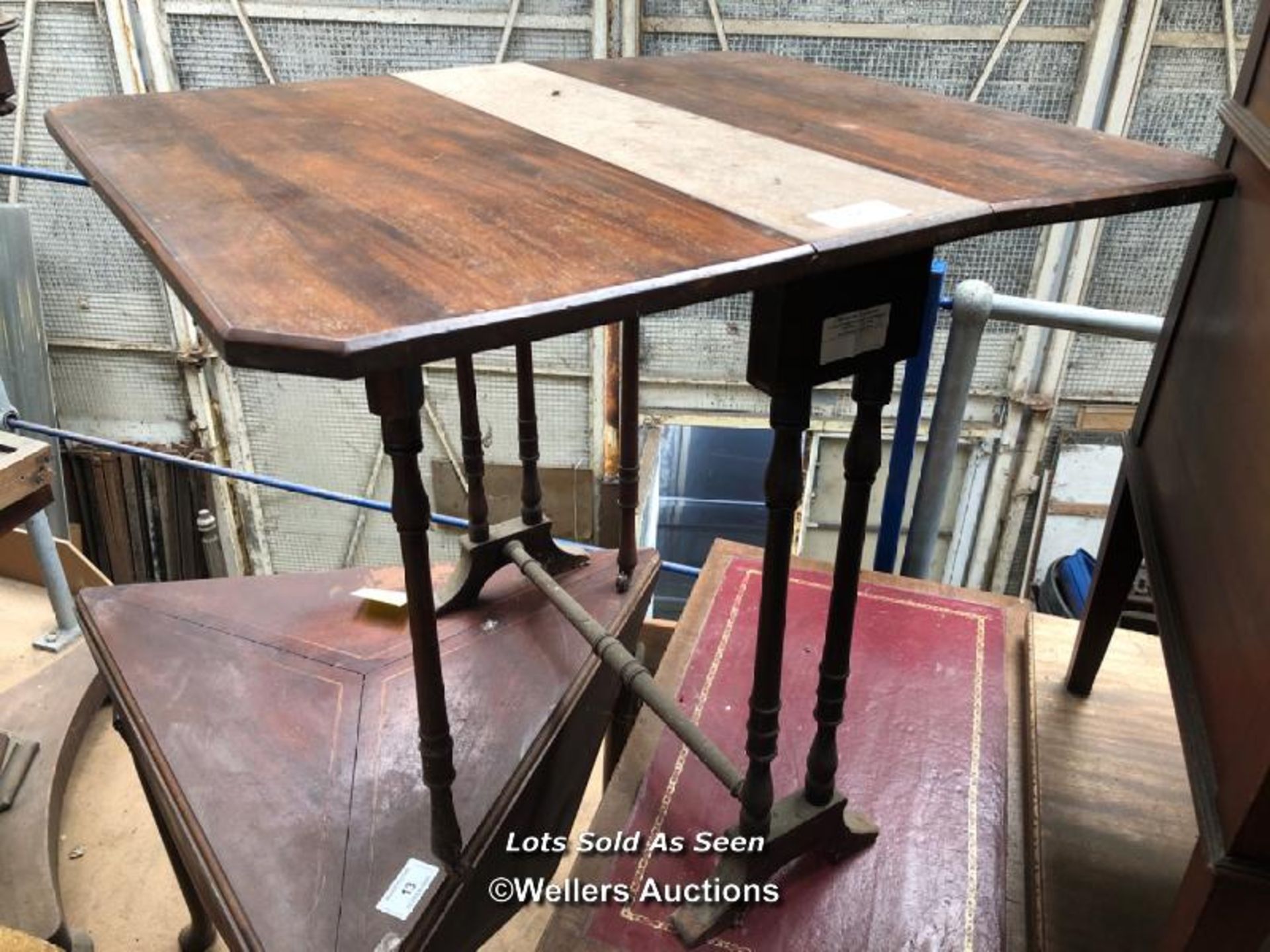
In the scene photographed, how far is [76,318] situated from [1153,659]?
5123 mm

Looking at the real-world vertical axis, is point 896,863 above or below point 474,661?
below

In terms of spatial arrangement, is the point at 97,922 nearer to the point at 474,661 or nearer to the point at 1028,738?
the point at 474,661

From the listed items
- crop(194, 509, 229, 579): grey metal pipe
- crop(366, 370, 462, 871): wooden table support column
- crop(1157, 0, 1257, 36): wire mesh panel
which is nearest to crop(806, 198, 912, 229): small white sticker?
crop(366, 370, 462, 871): wooden table support column

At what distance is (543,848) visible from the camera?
1425mm

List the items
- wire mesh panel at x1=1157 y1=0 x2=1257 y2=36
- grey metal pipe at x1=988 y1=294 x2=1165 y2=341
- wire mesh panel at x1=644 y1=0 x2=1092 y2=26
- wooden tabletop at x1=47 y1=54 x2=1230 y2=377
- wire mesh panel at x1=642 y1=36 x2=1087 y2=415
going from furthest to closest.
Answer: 1. wire mesh panel at x1=642 y1=36 x2=1087 y2=415
2. wire mesh panel at x1=644 y1=0 x2=1092 y2=26
3. wire mesh panel at x1=1157 y1=0 x2=1257 y2=36
4. grey metal pipe at x1=988 y1=294 x2=1165 y2=341
5. wooden tabletop at x1=47 y1=54 x2=1230 y2=377

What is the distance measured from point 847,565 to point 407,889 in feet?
2.21

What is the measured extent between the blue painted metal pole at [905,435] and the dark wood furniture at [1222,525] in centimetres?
47

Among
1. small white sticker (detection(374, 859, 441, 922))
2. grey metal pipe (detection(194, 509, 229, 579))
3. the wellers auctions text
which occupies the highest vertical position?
small white sticker (detection(374, 859, 441, 922))

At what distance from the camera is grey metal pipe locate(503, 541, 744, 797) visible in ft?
4.37

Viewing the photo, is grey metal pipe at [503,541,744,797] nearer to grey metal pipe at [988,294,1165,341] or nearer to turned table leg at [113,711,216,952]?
turned table leg at [113,711,216,952]

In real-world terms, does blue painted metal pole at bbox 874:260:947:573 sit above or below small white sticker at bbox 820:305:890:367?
below

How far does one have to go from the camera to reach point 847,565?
47.4 inches

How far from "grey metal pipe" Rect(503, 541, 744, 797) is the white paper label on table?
9.1 inches

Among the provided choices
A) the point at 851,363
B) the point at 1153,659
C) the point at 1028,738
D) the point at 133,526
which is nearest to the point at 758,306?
the point at 851,363
